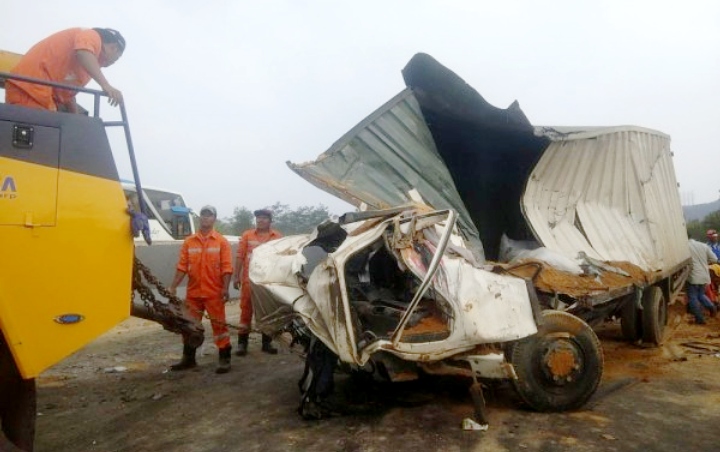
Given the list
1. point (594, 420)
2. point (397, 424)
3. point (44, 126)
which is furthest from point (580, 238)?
point (44, 126)

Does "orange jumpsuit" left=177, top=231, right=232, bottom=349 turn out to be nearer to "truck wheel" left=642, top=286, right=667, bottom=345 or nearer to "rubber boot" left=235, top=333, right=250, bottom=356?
"rubber boot" left=235, top=333, right=250, bottom=356

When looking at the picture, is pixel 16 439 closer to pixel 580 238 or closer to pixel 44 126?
pixel 44 126

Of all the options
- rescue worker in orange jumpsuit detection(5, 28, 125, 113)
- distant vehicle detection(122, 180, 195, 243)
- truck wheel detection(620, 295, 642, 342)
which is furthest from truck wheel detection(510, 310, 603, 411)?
distant vehicle detection(122, 180, 195, 243)

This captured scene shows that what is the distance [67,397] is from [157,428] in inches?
56.4

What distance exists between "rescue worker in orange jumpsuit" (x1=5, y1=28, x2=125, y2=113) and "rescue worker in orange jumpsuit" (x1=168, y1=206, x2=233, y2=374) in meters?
2.48

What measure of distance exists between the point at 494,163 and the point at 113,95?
197 inches

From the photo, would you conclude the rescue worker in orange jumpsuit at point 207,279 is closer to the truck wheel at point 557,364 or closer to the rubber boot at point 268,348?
the rubber boot at point 268,348

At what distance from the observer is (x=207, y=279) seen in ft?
17.6

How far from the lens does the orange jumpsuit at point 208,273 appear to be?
5332mm

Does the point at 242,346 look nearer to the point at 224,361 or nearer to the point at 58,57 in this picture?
the point at 224,361

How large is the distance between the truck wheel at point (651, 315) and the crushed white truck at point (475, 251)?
17 mm

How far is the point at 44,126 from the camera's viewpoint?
2.53 m

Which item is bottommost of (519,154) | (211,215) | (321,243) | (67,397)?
(67,397)

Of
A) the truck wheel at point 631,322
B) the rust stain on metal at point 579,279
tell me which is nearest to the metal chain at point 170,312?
the rust stain on metal at point 579,279
